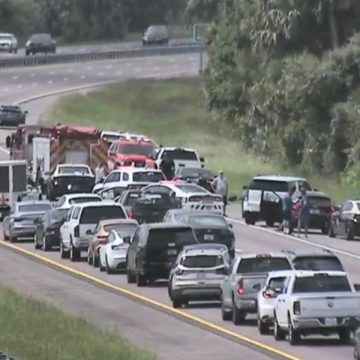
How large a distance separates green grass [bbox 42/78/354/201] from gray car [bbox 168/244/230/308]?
137 feet

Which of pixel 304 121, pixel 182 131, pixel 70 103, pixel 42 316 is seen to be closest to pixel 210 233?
pixel 42 316

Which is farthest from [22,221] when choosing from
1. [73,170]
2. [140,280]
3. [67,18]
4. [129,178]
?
[67,18]

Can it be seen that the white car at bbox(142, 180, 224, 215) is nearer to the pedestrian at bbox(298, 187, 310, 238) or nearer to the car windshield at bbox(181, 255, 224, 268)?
the pedestrian at bbox(298, 187, 310, 238)

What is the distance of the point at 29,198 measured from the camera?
65.8 metres

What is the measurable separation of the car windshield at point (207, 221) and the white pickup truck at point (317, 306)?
605 inches

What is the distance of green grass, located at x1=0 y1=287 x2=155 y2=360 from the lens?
2949 cm

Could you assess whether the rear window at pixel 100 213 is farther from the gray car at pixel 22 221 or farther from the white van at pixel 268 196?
the white van at pixel 268 196

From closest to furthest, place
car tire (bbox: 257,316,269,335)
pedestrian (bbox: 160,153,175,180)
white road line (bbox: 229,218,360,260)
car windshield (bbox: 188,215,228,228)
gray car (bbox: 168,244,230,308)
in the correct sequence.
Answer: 1. car tire (bbox: 257,316,269,335)
2. gray car (bbox: 168,244,230,308)
3. car windshield (bbox: 188,215,228,228)
4. white road line (bbox: 229,218,360,260)
5. pedestrian (bbox: 160,153,175,180)

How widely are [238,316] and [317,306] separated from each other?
4.51 m

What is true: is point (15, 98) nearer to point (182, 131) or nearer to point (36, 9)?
point (182, 131)

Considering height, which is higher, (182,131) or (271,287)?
(271,287)

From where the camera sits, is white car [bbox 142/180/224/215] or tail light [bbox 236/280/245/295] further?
white car [bbox 142/180/224/215]

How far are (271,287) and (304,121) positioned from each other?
48619mm

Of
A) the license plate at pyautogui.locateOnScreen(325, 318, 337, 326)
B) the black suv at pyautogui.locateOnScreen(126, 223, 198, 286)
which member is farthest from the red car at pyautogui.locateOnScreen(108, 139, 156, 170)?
the license plate at pyautogui.locateOnScreen(325, 318, 337, 326)
